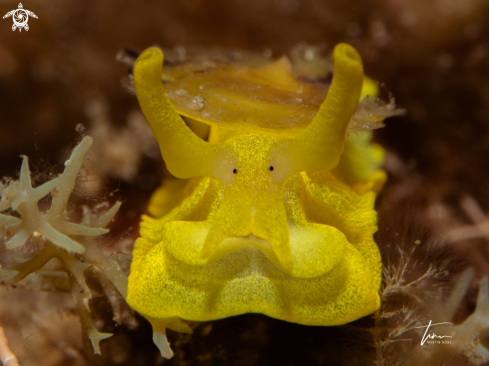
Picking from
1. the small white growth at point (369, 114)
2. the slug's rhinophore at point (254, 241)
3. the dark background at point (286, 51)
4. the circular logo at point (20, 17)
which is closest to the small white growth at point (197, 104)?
the slug's rhinophore at point (254, 241)

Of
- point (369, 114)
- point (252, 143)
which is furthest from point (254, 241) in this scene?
point (369, 114)

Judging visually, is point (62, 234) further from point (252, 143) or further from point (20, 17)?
point (20, 17)

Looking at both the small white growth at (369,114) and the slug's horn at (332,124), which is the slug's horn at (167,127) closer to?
the slug's horn at (332,124)

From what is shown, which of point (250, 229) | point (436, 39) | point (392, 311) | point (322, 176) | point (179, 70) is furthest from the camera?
point (436, 39)

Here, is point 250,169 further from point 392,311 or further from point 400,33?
point 400,33

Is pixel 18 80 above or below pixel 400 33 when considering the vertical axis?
below

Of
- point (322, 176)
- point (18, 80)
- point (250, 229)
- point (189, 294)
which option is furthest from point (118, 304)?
point (18, 80)
